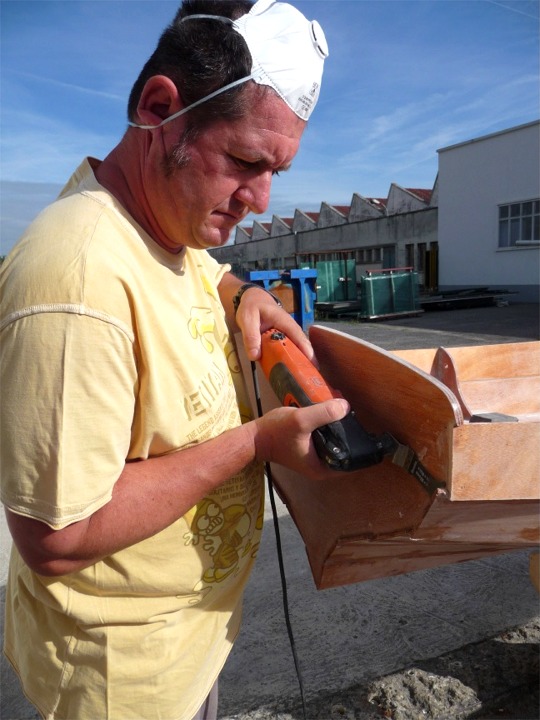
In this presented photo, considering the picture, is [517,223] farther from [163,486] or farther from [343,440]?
[163,486]

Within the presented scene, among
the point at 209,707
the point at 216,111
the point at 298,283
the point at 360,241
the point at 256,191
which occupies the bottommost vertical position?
the point at 209,707

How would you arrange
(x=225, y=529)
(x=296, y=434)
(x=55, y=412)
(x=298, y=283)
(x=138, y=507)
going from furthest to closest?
(x=298, y=283), (x=225, y=529), (x=296, y=434), (x=138, y=507), (x=55, y=412)

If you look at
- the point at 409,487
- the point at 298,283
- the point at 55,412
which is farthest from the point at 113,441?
the point at 298,283

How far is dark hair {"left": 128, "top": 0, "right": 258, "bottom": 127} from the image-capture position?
96 cm

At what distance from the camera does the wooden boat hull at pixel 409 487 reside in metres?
1.02

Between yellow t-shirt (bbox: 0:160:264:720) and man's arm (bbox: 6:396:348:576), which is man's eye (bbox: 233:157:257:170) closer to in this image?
yellow t-shirt (bbox: 0:160:264:720)

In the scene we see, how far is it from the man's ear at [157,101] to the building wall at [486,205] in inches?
764

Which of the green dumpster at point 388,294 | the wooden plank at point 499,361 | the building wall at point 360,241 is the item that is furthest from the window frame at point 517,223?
the wooden plank at point 499,361

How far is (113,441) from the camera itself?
884 millimetres

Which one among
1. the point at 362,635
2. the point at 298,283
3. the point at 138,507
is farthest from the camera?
the point at 298,283

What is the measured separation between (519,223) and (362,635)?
63.1ft

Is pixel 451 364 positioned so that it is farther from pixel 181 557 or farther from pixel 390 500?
pixel 181 557

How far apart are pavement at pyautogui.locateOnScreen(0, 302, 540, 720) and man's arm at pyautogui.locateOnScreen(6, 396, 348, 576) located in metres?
1.42

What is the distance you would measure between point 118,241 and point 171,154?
0.19 meters
